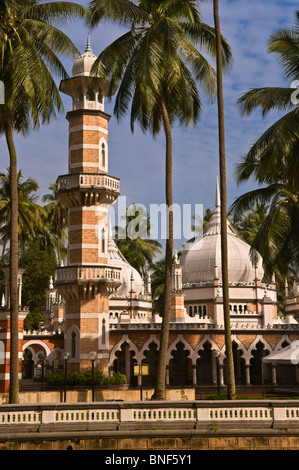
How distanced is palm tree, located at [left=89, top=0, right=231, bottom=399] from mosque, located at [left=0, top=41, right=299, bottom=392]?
386cm

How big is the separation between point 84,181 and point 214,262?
19.6m

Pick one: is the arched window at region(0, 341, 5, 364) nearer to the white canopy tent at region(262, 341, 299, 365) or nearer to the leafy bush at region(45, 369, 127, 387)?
the leafy bush at region(45, 369, 127, 387)

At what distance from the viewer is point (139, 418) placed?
59.8 feet

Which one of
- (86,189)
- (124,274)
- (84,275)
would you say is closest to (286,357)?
(84,275)

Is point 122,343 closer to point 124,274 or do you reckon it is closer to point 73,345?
point 73,345

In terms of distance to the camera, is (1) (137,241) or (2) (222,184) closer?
(2) (222,184)

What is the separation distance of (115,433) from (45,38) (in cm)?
1397

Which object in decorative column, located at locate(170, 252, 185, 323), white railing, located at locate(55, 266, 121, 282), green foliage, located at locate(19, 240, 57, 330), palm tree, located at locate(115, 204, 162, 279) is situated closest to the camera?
white railing, located at locate(55, 266, 121, 282)

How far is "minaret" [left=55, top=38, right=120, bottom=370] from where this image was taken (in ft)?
112

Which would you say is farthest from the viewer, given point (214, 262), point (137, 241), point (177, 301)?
point (137, 241)

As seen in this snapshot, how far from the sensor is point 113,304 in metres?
52.2

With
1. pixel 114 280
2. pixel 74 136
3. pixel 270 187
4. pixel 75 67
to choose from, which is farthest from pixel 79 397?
pixel 75 67

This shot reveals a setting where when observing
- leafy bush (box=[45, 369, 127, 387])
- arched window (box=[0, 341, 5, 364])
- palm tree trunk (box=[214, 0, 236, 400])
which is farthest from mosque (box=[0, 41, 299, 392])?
palm tree trunk (box=[214, 0, 236, 400])

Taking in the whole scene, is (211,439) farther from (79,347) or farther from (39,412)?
(79,347)
